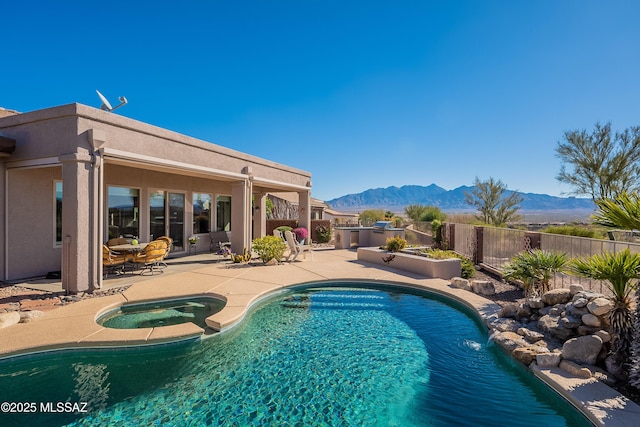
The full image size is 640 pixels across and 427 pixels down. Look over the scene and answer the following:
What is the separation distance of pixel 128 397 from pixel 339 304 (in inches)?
190

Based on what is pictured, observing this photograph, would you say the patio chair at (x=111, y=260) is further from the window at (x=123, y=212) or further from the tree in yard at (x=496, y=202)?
the tree in yard at (x=496, y=202)

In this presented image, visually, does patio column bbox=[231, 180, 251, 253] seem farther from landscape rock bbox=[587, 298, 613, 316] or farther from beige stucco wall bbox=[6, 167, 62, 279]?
landscape rock bbox=[587, 298, 613, 316]

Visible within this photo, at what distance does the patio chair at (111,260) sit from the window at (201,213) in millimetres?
4215

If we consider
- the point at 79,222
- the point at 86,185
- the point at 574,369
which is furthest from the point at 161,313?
the point at 574,369

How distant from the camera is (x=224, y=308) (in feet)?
20.7

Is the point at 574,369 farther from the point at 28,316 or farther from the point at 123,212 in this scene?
the point at 123,212

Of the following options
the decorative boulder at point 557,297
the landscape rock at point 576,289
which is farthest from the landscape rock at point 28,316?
the landscape rock at point 576,289

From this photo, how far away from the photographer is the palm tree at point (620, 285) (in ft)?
13.3

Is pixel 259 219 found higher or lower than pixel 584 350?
higher

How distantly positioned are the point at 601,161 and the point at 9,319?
30.8 m

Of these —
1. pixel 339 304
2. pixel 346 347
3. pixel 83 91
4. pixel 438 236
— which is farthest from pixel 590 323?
pixel 83 91

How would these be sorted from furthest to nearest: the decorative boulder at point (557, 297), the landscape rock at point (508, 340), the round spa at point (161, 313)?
the round spa at point (161, 313)
the decorative boulder at point (557, 297)
the landscape rock at point (508, 340)

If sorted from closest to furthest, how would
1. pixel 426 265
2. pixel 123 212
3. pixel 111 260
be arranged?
pixel 111 260, pixel 426 265, pixel 123 212

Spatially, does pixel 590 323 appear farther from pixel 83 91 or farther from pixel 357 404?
pixel 83 91
